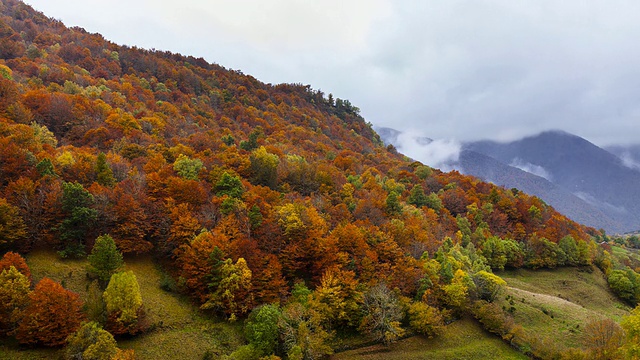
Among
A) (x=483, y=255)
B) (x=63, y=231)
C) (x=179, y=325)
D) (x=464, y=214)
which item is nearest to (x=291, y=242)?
(x=179, y=325)

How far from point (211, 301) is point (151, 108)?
95324 millimetres

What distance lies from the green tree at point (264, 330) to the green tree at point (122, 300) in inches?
538

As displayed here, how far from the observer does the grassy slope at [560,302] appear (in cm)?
6272

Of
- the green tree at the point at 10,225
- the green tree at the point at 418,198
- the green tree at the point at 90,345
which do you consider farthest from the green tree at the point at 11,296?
the green tree at the point at 418,198

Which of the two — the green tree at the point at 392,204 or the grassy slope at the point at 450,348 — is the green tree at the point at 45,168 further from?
the green tree at the point at 392,204

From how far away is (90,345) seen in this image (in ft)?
112

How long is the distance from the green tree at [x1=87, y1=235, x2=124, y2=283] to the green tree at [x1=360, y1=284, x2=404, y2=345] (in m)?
35.3

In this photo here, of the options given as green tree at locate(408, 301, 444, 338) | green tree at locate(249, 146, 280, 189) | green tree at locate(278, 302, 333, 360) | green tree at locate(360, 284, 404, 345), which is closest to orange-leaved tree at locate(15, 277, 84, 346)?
green tree at locate(278, 302, 333, 360)

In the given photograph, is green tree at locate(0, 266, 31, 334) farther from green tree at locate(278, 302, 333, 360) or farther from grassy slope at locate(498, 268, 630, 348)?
grassy slope at locate(498, 268, 630, 348)

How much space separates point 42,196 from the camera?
50625 mm

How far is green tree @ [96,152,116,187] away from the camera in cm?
6075

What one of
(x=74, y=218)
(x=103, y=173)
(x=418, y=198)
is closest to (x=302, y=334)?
(x=74, y=218)

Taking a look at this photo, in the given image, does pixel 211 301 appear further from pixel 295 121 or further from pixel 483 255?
pixel 295 121

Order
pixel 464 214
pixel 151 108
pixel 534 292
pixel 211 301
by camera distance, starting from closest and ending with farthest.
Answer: pixel 211 301
pixel 534 292
pixel 464 214
pixel 151 108
